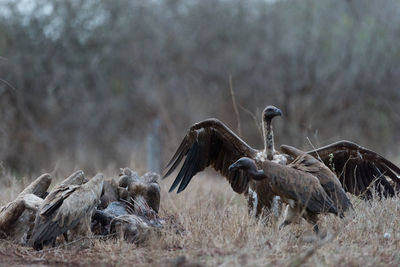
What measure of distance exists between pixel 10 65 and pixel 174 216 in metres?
10.7

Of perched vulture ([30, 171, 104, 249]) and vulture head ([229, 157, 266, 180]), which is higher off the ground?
vulture head ([229, 157, 266, 180])

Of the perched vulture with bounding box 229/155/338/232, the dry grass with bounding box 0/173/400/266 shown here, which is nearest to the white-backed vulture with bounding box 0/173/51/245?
the dry grass with bounding box 0/173/400/266

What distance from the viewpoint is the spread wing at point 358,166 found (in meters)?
7.65

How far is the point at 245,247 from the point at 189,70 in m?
13.2

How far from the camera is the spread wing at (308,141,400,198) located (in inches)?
301

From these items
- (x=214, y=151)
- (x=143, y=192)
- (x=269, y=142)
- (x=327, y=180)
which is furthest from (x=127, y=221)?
(x=214, y=151)

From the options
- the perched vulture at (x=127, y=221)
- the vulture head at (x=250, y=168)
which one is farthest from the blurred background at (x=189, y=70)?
the vulture head at (x=250, y=168)

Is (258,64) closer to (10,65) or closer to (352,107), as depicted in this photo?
(352,107)

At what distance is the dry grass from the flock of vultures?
0.66ft

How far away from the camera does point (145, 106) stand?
17.9 metres

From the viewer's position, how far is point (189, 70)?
711 inches

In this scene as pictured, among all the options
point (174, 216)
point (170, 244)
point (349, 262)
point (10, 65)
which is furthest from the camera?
point (10, 65)

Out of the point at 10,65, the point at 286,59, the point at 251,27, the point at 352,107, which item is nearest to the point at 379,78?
the point at 352,107

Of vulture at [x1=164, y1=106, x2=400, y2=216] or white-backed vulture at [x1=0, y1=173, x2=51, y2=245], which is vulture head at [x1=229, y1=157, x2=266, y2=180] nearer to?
vulture at [x1=164, y1=106, x2=400, y2=216]
